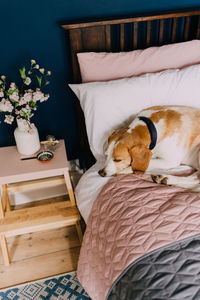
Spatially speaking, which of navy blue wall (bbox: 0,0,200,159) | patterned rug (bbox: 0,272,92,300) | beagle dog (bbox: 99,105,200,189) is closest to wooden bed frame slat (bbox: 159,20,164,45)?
navy blue wall (bbox: 0,0,200,159)

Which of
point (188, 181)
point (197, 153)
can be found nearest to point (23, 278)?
point (188, 181)

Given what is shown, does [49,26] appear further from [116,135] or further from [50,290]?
[50,290]

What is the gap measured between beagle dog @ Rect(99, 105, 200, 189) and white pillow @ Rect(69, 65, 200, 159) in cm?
7

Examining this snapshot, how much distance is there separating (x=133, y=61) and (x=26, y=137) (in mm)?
782

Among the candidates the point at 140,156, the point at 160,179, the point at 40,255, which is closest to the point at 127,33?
the point at 140,156

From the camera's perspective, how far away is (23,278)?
5.33ft

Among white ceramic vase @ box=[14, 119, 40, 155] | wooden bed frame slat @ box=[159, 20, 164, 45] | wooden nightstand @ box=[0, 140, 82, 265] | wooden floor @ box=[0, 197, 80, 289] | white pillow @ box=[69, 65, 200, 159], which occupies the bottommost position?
wooden floor @ box=[0, 197, 80, 289]

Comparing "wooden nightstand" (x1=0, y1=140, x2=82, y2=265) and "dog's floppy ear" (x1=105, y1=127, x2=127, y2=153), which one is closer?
"dog's floppy ear" (x1=105, y1=127, x2=127, y2=153)

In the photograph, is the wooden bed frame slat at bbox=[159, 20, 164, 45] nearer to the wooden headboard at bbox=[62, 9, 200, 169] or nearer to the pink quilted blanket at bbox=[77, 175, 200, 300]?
the wooden headboard at bbox=[62, 9, 200, 169]

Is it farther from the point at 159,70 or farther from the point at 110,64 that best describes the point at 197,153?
the point at 110,64

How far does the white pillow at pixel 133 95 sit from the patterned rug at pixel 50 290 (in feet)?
3.00

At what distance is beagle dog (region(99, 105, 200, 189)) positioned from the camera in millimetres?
1314

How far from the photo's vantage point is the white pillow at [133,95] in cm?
145

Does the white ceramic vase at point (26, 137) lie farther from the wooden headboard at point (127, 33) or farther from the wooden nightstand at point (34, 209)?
the wooden headboard at point (127, 33)
